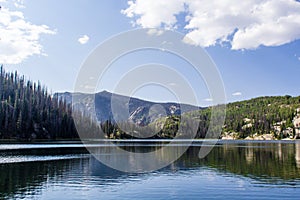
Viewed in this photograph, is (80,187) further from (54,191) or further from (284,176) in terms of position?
(284,176)

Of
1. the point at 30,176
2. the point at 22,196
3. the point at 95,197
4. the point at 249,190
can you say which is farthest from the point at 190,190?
the point at 30,176

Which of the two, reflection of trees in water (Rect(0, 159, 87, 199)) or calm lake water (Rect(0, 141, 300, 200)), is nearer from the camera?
calm lake water (Rect(0, 141, 300, 200))

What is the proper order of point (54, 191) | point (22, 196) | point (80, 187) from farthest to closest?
1. point (80, 187)
2. point (54, 191)
3. point (22, 196)

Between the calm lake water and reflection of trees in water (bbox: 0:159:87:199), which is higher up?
reflection of trees in water (bbox: 0:159:87:199)

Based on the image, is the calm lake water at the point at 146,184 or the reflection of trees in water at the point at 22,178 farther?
the reflection of trees in water at the point at 22,178

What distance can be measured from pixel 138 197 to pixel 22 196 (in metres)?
13.3

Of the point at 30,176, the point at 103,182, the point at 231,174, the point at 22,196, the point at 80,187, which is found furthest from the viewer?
the point at 231,174

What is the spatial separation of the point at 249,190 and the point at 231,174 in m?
15.6

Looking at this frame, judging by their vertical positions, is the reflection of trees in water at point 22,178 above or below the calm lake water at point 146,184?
above

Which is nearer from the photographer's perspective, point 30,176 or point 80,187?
point 80,187

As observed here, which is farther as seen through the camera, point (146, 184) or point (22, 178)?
point (22, 178)

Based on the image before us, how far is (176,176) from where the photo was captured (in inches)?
2208

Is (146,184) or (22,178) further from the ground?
(22,178)

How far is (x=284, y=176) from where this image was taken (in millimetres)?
54219
